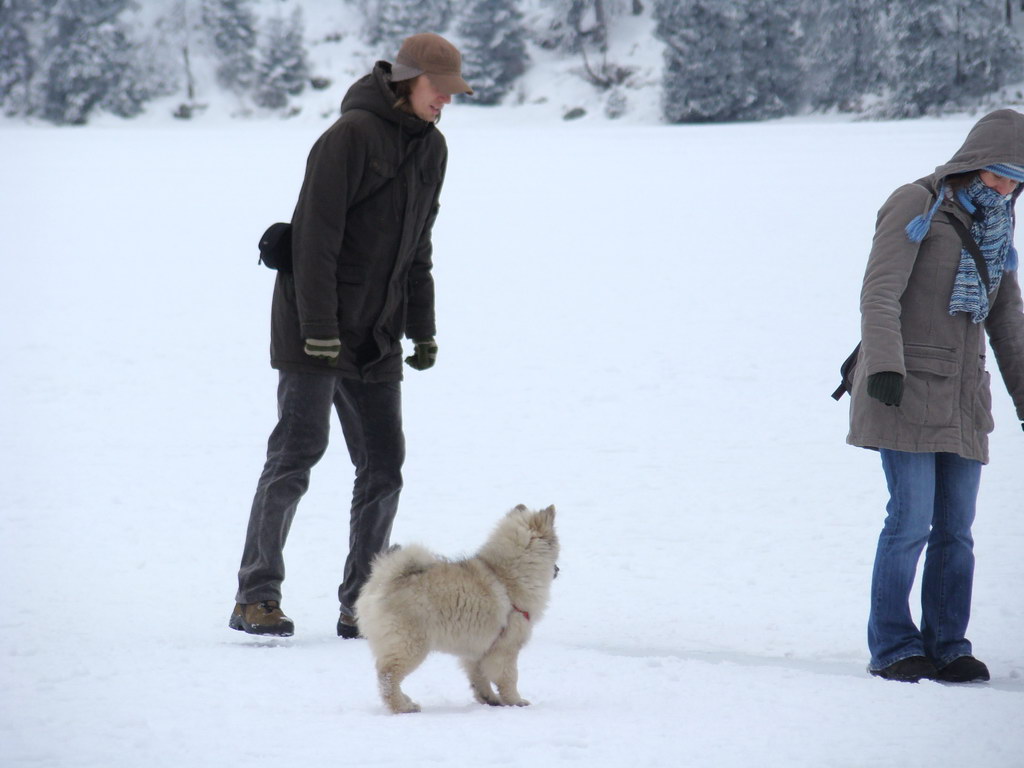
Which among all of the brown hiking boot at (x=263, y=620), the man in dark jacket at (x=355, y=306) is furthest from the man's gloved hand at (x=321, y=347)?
the brown hiking boot at (x=263, y=620)

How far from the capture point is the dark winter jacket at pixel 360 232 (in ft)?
11.8

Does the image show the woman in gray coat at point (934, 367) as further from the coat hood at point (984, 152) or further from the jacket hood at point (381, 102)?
the jacket hood at point (381, 102)

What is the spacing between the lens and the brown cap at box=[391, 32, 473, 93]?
3578 mm

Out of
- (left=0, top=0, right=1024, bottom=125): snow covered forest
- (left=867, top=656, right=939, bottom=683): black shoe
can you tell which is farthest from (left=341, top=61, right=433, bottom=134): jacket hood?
(left=0, top=0, right=1024, bottom=125): snow covered forest

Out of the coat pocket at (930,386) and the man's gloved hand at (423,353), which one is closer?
the coat pocket at (930,386)

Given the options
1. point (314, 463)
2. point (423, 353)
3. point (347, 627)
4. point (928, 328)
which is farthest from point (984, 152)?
point (347, 627)

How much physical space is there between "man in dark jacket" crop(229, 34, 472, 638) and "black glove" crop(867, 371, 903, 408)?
5.71 ft

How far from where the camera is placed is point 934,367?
3553 mm

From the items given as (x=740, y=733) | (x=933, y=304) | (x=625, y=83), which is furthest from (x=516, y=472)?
(x=625, y=83)

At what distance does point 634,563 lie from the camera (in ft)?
17.1

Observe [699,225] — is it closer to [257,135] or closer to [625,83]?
[257,135]

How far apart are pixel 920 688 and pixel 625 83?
42.6m

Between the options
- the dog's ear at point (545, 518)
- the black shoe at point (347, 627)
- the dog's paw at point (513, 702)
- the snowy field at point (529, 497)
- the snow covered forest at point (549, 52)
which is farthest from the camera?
the snow covered forest at point (549, 52)

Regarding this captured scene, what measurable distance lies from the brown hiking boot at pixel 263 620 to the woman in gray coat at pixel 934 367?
2116 millimetres
